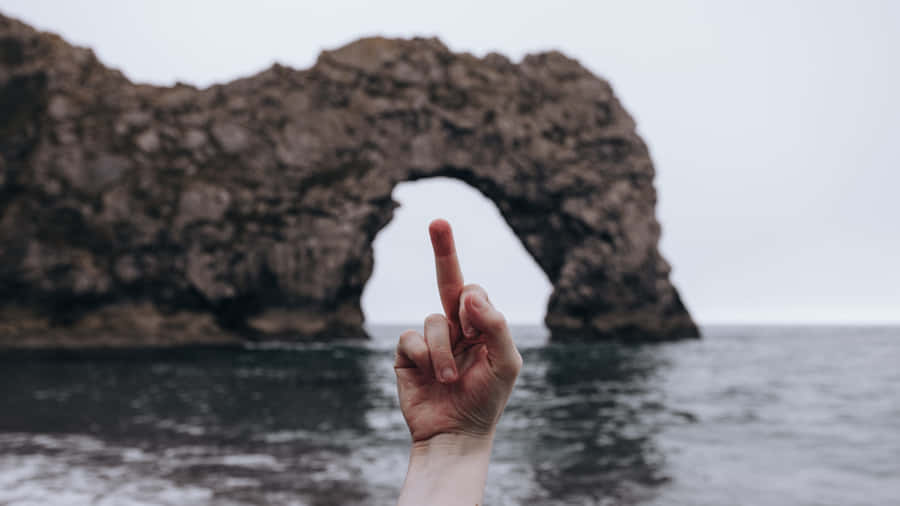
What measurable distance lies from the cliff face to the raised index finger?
4581cm

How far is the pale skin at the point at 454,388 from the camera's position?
2.18m

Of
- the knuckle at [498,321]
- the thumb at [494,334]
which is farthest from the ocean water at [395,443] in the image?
the knuckle at [498,321]

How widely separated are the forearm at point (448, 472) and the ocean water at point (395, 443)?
4.02m

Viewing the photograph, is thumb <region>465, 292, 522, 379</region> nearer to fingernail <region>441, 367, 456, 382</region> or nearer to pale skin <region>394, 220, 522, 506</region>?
pale skin <region>394, 220, 522, 506</region>

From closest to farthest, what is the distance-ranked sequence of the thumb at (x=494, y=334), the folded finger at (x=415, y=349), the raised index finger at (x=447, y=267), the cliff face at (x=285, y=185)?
1. the raised index finger at (x=447, y=267)
2. the thumb at (x=494, y=334)
3. the folded finger at (x=415, y=349)
4. the cliff face at (x=285, y=185)

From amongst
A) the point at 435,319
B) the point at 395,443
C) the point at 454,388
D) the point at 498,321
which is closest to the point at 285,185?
the point at 395,443

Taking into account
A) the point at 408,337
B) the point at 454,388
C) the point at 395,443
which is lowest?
the point at 395,443

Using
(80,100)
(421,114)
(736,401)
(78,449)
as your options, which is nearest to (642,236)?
(421,114)

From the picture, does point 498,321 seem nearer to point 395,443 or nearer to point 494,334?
point 494,334

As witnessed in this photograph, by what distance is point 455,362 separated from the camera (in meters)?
2.43

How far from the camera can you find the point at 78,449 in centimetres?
842

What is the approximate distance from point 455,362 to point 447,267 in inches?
19.3

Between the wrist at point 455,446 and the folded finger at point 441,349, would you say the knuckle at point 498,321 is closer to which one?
the folded finger at point 441,349

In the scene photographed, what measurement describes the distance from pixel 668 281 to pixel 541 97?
20622 millimetres
